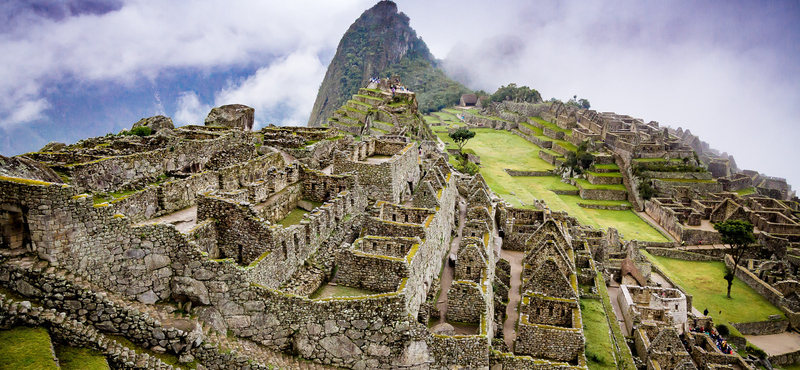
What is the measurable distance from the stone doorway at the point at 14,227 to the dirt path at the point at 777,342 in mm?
39660

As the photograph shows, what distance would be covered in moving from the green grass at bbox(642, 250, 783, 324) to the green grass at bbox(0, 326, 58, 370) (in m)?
38.5

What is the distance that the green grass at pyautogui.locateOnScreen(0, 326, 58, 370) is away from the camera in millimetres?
8750

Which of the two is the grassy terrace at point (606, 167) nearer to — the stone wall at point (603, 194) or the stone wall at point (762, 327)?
the stone wall at point (603, 194)

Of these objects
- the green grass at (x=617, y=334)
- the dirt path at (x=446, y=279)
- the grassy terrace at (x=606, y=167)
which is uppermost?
the grassy terrace at (x=606, y=167)

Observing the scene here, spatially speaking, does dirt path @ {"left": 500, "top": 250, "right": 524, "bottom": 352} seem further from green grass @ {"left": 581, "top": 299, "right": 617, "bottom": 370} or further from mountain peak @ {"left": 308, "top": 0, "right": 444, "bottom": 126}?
mountain peak @ {"left": 308, "top": 0, "right": 444, "bottom": 126}

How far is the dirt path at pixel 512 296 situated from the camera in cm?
2047

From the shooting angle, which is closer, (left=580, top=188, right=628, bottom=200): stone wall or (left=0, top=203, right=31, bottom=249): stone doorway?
(left=0, top=203, right=31, bottom=249): stone doorway

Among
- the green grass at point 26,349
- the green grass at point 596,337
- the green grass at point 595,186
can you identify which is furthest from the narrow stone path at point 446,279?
the green grass at point 595,186

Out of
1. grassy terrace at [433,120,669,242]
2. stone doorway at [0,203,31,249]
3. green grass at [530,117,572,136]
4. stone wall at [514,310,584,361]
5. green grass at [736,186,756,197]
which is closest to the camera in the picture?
stone doorway at [0,203,31,249]

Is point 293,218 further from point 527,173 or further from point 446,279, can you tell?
point 527,173

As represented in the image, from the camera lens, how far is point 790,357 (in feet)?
107

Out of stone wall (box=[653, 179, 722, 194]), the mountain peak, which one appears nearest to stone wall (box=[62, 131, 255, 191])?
stone wall (box=[653, 179, 722, 194])

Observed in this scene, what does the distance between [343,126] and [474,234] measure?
129 feet

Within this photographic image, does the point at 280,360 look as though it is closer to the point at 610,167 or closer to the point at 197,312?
the point at 197,312
